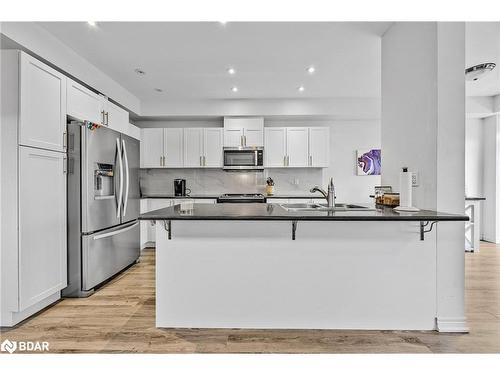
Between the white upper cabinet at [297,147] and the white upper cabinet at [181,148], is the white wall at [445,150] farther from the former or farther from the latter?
the white upper cabinet at [181,148]

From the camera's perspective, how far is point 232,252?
2336 millimetres

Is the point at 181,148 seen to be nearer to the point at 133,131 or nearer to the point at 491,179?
the point at 133,131

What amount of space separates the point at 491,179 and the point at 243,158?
15.0 ft

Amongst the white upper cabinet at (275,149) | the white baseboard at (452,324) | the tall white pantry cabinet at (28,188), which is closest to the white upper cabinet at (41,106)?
the tall white pantry cabinet at (28,188)

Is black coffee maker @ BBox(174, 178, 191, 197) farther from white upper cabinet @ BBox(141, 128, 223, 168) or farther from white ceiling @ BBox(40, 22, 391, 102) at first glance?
white ceiling @ BBox(40, 22, 391, 102)

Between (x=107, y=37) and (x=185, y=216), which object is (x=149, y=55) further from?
(x=185, y=216)

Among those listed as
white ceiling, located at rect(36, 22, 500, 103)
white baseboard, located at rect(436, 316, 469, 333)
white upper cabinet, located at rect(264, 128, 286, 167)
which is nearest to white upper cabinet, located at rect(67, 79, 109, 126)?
white ceiling, located at rect(36, 22, 500, 103)

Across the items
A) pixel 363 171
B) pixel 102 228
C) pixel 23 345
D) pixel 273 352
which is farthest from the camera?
pixel 363 171

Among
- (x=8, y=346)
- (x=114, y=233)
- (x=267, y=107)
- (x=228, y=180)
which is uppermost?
(x=267, y=107)

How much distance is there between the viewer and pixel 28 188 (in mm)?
2475

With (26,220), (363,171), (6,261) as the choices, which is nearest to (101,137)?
(26,220)

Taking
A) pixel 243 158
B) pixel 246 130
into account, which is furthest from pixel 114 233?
pixel 246 130
